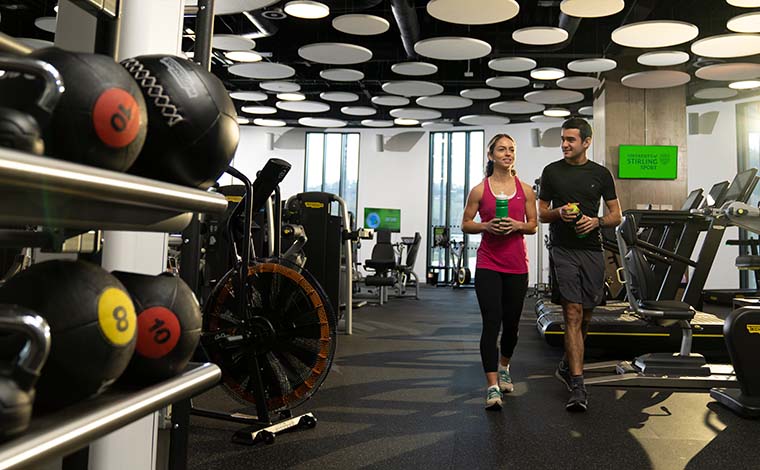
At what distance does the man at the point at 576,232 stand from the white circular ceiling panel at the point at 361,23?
3.85 meters

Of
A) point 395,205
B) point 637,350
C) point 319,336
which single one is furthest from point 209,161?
point 395,205

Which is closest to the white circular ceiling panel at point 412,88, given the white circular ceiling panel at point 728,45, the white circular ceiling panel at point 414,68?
the white circular ceiling panel at point 414,68

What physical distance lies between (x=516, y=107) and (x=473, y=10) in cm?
551

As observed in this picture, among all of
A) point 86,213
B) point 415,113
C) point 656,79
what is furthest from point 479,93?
point 86,213

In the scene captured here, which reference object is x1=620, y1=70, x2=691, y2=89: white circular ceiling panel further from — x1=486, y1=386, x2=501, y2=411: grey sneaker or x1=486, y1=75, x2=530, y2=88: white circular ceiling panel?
x1=486, y1=386, x2=501, y2=411: grey sneaker

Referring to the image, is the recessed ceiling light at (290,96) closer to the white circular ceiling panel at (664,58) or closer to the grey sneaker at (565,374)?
the white circular ceiling panel at (664,58)

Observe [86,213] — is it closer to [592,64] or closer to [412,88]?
[592,64]

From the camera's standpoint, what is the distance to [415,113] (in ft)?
40.0

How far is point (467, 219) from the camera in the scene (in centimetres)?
360

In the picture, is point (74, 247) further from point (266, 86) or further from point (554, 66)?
point (266, 86)

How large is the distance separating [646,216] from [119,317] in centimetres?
432

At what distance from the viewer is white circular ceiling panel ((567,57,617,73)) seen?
8.21 meters

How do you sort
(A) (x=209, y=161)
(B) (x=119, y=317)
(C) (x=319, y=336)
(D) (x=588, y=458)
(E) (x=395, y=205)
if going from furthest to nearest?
(E) (x=395, y=205) < (C) (x=319, y=336) < (D) (x=588, y=458) < (A) (x=209, y=161) < (B) (x=119, y=317)

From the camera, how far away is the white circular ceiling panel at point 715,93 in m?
10.3
